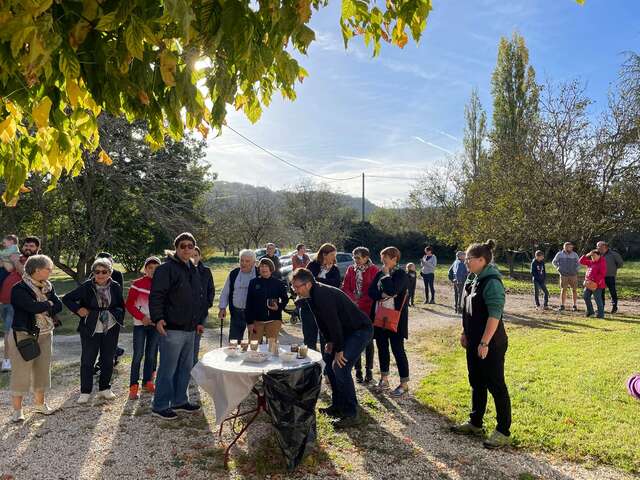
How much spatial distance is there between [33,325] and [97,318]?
27.9 inches

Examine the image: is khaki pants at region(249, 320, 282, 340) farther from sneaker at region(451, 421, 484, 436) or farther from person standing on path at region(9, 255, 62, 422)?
sneaker at region(451, 421, 484, 436)

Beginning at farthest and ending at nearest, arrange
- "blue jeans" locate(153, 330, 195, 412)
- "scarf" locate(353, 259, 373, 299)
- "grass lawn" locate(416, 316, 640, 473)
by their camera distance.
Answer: "scarf" locate(353, 259, 373, 299) < "blue jeans" locate(153, 330, 195, 412) < "grass lawn" locate(416, 316, 640, 473)

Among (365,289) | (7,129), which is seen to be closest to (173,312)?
(365,289)

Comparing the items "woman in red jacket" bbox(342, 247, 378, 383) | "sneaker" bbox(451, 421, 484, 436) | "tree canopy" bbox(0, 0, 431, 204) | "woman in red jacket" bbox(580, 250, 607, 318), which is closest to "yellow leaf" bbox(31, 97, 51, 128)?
A: "tree canopy" bbox(0, 0, 431, 204)

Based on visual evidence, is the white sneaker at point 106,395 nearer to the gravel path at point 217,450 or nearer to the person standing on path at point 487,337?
the gravel path at point 217,450

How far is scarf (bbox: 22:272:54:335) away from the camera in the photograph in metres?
4.66

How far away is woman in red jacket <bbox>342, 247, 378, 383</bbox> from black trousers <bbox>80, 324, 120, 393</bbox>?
2997mm

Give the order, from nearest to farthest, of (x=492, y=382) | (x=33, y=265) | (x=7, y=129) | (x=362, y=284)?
(x=7, y=129)
(x=492, y=382)
(x=33, y=265)
(x=362, y=284)

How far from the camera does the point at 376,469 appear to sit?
386 cm

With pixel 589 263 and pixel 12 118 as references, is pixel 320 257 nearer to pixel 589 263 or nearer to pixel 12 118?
pixel 12 118

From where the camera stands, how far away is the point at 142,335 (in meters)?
5.76

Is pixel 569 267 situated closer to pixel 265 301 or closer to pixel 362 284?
pixel 362 284

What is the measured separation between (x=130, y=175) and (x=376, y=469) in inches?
483

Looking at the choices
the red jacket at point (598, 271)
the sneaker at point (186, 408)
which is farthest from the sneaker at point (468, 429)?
the red jacket at point (598, 271)
